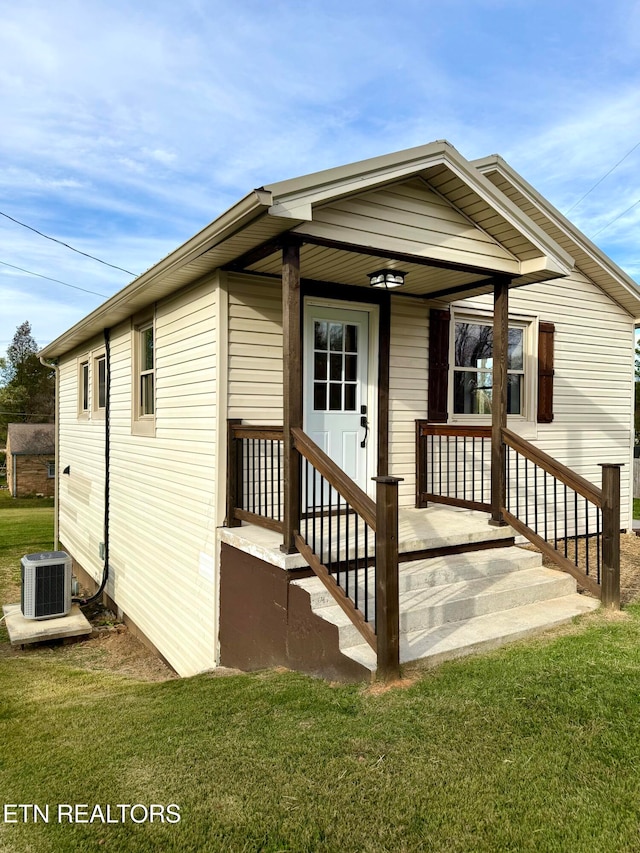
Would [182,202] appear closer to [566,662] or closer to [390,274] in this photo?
[390,274]

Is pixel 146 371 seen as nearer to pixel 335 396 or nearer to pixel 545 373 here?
pixel 335 396

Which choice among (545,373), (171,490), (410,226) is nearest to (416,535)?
(410,226)

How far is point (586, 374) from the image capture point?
8609 millimetres

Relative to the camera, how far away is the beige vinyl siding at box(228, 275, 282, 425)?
5434mm

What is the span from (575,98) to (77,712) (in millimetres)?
14180

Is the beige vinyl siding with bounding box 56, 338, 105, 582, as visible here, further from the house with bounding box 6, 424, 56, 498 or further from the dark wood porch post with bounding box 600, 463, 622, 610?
the house with bounding box 6, 424, 56, 498

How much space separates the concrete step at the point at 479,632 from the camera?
3719 millimetres

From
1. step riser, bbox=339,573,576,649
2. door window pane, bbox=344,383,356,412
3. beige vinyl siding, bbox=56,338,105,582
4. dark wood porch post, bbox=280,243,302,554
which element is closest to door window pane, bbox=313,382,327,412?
door window pane, bbox=344,383,356,412

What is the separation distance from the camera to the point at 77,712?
12.6ft

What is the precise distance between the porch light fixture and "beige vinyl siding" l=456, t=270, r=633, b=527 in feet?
9.05

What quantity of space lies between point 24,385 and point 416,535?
46617 millimetres

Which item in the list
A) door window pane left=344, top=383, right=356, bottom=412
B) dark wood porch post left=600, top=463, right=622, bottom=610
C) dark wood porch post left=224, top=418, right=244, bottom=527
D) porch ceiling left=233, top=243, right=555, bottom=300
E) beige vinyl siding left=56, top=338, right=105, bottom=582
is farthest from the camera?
beige vinyl siding left=56, top=338, right=105, bottom=582

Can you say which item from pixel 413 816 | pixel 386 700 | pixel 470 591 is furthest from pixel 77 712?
pixel 470 591

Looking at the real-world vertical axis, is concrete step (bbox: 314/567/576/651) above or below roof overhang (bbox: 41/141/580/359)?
below
